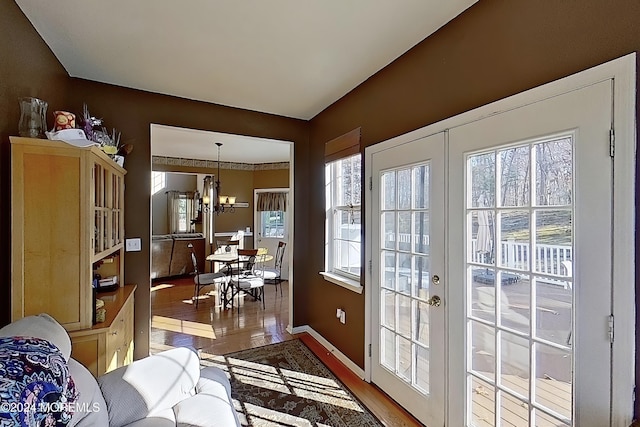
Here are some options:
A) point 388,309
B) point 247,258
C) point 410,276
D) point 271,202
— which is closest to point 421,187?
point 410,276

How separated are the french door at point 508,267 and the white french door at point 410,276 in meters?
0.01

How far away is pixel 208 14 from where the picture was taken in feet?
5.98

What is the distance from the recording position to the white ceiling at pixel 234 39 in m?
1.77

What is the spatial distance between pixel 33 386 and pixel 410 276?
1.97 meters

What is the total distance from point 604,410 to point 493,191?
0.99 m

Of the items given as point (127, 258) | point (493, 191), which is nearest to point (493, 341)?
point (493, 191)

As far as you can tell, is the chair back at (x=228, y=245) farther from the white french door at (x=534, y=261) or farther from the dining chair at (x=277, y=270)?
the white french door at (x=534, y=261)

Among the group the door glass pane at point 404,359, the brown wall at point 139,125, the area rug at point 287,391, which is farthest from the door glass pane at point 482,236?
the brown wall at point 139,125

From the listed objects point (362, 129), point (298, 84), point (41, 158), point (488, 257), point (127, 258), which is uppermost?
point (298, 84)

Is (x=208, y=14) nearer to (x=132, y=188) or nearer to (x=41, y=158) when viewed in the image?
(x=41, y=158)

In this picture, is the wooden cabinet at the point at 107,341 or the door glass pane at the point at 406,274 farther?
the door glass pane at the point at 406,274

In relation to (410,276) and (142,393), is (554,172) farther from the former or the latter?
(142,393)

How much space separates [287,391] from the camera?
248cm

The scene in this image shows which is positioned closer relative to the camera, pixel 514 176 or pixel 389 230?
pixel 514 176
